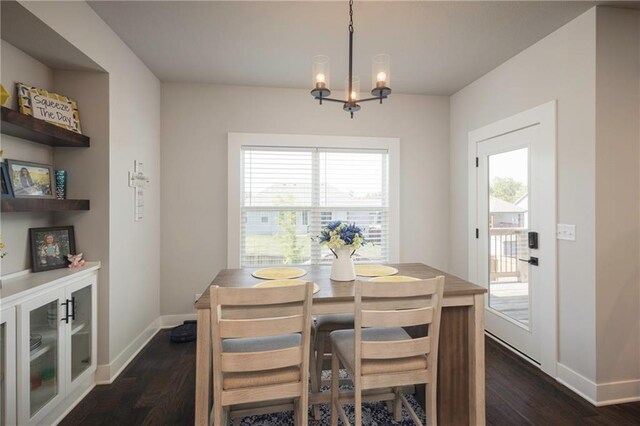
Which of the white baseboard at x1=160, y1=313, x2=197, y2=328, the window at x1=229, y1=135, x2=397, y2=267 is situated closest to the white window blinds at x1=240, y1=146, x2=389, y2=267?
the window at x1=229, y1=135, x2=397, y2=267

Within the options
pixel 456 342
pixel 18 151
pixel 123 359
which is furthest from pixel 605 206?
pixel 18 151

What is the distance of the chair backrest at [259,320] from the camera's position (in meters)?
1.45

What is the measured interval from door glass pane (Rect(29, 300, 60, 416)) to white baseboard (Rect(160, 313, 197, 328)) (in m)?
1.58

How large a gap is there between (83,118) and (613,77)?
3.84m

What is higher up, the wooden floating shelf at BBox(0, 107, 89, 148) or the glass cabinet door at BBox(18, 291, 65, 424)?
the wooden floating shelf at BBox(0, 107, 89, 148)

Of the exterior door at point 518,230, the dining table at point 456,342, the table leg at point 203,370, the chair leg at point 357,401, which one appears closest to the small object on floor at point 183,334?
the dining table at point 456,342

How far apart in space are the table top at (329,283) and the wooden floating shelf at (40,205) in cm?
115

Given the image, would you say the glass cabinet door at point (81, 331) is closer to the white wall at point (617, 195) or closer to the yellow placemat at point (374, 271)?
the yellow placemat at point (374, 271)

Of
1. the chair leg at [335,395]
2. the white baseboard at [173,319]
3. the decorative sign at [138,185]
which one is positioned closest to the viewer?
the chair leg at [335,395]

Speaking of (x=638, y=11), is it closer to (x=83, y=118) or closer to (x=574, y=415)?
(x=574, y=415)

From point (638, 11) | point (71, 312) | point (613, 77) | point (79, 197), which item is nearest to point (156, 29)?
point (79, 197)

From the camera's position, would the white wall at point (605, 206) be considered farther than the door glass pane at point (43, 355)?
Yes

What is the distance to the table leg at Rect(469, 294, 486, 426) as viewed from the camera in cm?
186

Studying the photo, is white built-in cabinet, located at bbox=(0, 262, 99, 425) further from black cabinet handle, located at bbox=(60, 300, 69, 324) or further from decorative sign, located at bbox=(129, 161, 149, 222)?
decorative sign, located at bbox=(129, 161, 149, 222)
